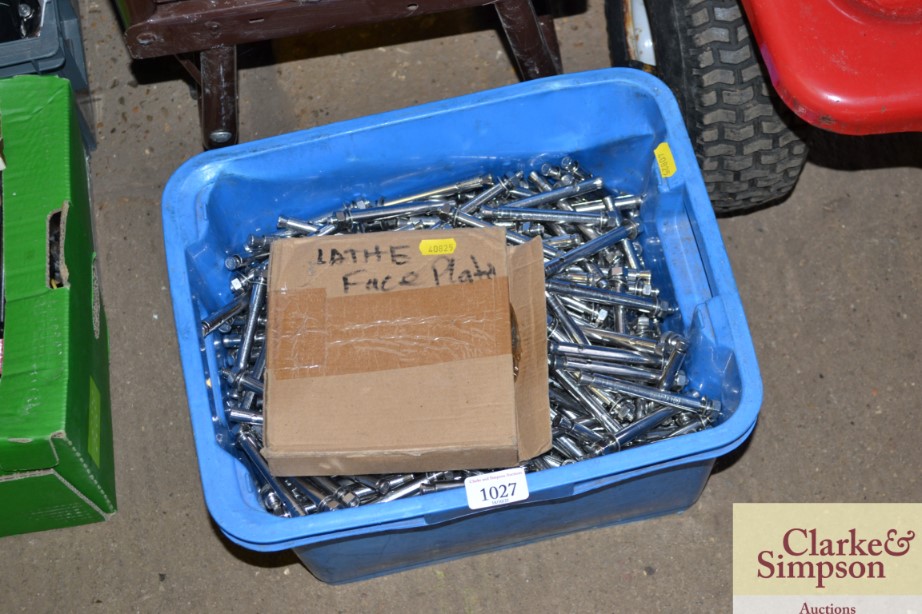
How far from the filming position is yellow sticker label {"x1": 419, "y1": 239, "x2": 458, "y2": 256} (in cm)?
170

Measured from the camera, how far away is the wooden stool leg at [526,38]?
191cm

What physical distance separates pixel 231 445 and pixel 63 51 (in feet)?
3.44

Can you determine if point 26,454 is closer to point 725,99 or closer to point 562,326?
point 562,326

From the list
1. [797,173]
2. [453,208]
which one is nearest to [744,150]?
[797,173]

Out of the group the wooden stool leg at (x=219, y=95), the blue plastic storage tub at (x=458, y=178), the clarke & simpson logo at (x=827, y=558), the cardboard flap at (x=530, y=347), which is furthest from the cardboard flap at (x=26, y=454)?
the clarke & simpson logo at (x=827, y=558)

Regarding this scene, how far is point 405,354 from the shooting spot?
1.62 meters

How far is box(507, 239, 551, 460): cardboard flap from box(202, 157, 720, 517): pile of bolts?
0.06 metres

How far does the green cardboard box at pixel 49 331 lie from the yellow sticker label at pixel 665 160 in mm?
1170

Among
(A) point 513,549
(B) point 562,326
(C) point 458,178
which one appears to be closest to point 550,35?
(C) point 458,178

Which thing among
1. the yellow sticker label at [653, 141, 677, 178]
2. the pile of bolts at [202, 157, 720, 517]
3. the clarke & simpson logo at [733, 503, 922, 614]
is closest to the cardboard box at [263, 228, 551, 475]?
the pile of bolts at [202, 157, 720, 517]

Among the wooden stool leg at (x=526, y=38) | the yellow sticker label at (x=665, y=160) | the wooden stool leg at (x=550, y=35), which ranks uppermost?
the wooden stool leg at (x=526, y=38)

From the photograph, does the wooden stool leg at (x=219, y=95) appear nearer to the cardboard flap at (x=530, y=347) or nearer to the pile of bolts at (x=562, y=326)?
the pile of bolts at (x=562, y=326)

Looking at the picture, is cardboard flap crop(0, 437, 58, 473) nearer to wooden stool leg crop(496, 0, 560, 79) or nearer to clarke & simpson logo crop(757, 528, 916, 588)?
wooden stool leg crop(496, 0, 560, 79)

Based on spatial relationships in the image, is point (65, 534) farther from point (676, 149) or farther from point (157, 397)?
point (676, 149)
